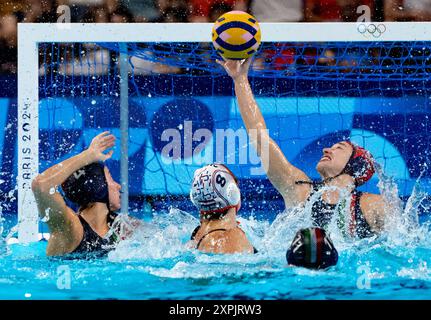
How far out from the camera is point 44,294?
3201 mm

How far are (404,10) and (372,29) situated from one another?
1772 millimetres

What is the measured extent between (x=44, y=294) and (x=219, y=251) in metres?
0.85

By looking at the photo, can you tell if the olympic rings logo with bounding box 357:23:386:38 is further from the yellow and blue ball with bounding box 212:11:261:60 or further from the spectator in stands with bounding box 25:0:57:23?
the spectator in stands with bounding box 25:0:57:23

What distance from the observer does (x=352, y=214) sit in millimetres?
3756

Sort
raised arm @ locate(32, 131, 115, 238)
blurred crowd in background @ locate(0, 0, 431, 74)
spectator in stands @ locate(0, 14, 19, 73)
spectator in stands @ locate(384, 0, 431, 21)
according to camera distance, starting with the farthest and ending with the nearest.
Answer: spectator in stands @ locate(0, 14, 19, 73) < blurred crowd in background @ locate(0, 0, 431, 74) < spectator in stands @ locate(384, 0, 431, 21) < raised arm @ locate(32, 131, 115, 238)

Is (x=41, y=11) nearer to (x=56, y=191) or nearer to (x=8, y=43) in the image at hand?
(x=8, y=43)

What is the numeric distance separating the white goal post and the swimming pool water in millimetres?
948

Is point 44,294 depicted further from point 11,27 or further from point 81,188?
point 11,27

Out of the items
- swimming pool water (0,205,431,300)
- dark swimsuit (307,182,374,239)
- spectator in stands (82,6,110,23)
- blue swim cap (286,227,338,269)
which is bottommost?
swimming pool water (0,205,431,300)

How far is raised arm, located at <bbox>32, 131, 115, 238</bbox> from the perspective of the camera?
296 centimetres

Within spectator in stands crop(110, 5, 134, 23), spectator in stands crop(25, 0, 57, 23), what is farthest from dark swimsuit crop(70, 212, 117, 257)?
spectator in stands crop(25, 0, 57, 23)

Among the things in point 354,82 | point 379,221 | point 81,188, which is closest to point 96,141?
point 81,188
